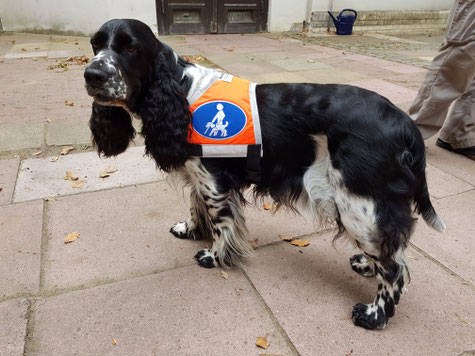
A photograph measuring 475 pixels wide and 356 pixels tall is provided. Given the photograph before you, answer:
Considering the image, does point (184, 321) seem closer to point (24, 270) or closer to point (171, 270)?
point (171, 270)

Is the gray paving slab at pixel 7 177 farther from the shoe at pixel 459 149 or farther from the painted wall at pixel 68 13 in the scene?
the painted wall at pixel 68 13

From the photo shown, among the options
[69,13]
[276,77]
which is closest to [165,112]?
[276,77]

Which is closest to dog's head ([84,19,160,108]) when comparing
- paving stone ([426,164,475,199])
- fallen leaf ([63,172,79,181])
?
fallen leaf ([63,172,79,181])

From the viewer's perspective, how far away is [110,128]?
8.41ft

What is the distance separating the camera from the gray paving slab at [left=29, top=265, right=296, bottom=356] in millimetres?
2076

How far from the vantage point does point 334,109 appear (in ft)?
6.99

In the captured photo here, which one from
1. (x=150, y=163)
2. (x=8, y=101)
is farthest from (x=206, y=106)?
(x=8, y=101)

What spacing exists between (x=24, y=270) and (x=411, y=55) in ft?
31.4

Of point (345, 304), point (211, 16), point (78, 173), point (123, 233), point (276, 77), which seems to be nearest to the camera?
point (345, 304)

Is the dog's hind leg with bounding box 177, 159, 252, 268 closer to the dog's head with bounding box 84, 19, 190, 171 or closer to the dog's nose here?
the dog's head with bounding box 84, 19, 190, 171

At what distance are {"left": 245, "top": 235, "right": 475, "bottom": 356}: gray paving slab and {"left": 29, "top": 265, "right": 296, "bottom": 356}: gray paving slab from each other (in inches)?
6.3

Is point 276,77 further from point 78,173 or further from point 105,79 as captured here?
point 105,79

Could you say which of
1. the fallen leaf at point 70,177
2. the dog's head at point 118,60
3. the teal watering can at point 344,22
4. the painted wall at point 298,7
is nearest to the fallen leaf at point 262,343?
the dog's head at point 118,60

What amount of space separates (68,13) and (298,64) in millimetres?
6524
